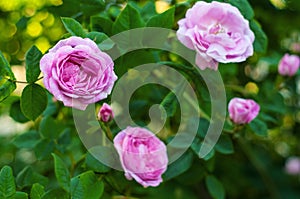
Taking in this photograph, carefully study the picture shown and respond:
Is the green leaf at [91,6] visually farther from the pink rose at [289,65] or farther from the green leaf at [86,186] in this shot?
the pink rose at [289,65]

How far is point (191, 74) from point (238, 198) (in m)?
0.82

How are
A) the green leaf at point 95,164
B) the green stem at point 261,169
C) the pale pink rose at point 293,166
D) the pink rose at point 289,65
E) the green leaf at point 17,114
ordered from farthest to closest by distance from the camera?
the pale pink rose at point 293,166
the green stem at point 261,169
the pink rose at point 289,65
the green leaf at point 17,114
the green leaf at point 95,164

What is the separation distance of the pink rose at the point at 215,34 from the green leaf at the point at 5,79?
8.6 inches

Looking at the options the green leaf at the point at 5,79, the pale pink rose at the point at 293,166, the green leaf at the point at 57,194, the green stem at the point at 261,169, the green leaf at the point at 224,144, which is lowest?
the pale pink rose at the point at 293,166

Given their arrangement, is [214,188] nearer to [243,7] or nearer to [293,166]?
[243,7]

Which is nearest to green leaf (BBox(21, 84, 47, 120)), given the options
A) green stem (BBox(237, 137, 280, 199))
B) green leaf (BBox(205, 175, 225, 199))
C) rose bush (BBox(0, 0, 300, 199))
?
rose bush (BBox(0, 0, 300, 199))

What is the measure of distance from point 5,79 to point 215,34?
274 millimetres

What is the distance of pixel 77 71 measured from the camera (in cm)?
64

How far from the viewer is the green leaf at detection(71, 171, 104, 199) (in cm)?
67

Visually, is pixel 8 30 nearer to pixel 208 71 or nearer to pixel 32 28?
pixel 32 28

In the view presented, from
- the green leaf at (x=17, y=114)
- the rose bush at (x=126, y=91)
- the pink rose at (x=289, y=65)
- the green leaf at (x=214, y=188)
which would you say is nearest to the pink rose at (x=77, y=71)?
the rose bush at (x=126, y=91)

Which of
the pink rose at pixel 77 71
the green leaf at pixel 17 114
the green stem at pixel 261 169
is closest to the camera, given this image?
the pink rose at pixel 77 71

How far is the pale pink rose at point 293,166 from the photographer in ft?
5.33

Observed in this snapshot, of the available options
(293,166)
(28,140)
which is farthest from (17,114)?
(293,166)
